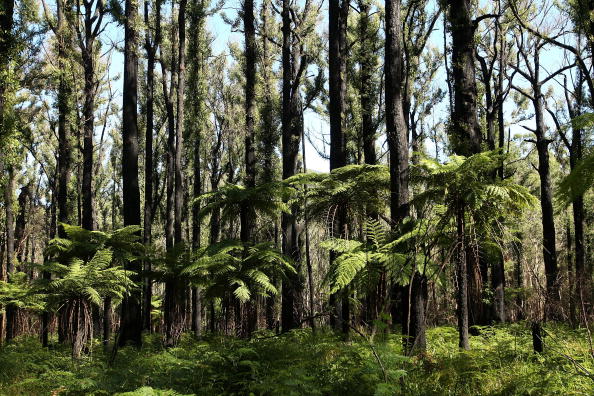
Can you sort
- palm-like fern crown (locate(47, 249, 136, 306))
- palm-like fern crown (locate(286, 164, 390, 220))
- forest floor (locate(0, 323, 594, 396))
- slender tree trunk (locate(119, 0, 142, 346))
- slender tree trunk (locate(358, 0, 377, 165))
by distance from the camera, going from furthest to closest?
slender tree trunk (locate(358, 0, 377, 165))
slender tree trunk (locate(119, 0, 142, 346))
palm-like fern crown (locate(47, 249, 136, 306))
palm-like fern crown (locate(286, 164, 390, 220))
forest floor (locate(0, 323, 594, 396))

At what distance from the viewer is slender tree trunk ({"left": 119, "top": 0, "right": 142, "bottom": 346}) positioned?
41.5ft

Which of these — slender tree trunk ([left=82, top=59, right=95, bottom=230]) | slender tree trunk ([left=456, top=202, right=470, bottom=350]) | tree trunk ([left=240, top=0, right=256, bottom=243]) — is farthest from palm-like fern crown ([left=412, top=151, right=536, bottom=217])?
slender tree trunk ([left=82, top=59, right=95, bottom=230])

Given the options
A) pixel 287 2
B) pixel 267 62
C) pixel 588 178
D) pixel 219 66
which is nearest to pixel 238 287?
pixel 588 178

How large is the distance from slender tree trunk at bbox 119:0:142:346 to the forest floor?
5.00 m

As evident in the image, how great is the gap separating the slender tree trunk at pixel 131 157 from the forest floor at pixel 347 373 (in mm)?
5004

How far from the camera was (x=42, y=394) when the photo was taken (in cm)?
583

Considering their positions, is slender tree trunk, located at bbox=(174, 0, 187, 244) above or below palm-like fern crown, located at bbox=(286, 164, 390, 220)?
above

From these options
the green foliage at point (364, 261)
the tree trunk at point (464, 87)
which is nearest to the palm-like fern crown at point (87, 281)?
the green foliage at point (364, 261)

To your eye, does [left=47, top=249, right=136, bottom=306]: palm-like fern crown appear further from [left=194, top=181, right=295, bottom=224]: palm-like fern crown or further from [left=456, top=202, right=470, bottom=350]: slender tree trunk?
[left=456, top=202, right=470, bottom=350]: slender tree trunk

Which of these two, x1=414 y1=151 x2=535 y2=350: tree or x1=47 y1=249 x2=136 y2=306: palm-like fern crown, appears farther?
x1=47 y1=249 x2=136 y2=306: palm-like fern crown

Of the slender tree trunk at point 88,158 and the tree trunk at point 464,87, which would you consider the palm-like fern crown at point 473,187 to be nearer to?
the tree trunk at point 464,87

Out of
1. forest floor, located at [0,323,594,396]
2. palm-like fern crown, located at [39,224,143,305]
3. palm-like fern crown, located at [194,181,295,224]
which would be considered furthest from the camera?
palm-like fern crown, located at [194,181,295,224]

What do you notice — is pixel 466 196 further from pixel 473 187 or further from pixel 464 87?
pixel 464 87

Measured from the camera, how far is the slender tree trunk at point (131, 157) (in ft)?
41.5
